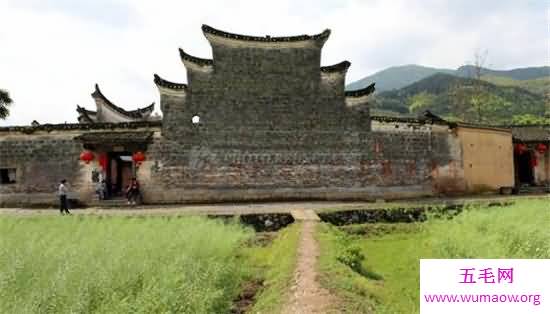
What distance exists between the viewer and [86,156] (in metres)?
18.7

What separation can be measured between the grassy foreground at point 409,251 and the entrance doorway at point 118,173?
1174cm

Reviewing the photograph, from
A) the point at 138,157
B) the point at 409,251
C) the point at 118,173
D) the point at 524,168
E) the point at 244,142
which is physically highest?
the point at 244,142

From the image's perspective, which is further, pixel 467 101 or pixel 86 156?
pixel 467 101

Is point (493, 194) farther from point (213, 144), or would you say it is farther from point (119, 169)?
point (119, 169)

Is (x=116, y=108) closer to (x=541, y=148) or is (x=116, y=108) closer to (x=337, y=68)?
(x=337, y=68)

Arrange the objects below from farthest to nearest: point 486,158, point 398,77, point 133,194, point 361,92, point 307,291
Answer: point 398,77 < point 486,158 < point 361,92 < point 133,194 < point 307,291

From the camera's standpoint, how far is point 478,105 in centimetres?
3625

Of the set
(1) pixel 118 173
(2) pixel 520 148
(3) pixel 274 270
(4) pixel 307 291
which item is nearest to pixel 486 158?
(2) pixel 520 148

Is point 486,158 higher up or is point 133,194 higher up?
point 486,158

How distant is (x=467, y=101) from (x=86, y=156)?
3267 cm

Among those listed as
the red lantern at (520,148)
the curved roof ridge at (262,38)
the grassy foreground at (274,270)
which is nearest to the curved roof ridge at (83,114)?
the curved roof ridge at (262,38)

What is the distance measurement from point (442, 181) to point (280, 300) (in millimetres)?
16413

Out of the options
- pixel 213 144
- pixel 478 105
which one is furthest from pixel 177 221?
pixel 478 105

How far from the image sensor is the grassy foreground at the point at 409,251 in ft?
19.8
